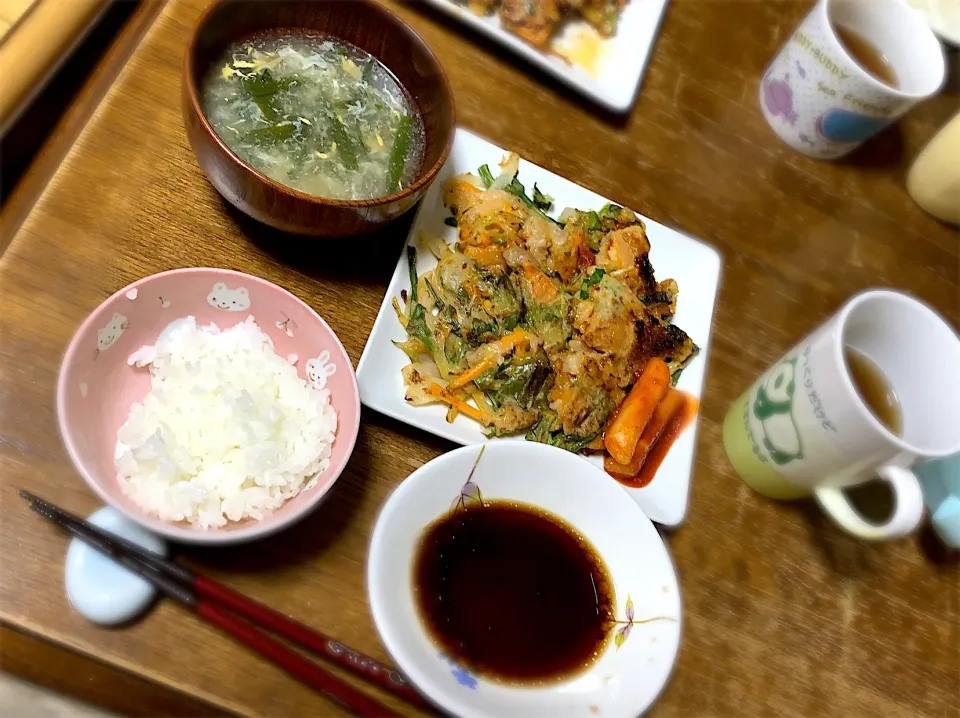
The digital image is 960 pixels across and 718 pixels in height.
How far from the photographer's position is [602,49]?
1.74 metres

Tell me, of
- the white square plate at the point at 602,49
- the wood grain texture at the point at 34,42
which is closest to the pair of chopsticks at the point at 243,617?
the wood grain texture at the point at 34,42

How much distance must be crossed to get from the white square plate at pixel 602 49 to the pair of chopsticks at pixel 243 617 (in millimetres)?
1231

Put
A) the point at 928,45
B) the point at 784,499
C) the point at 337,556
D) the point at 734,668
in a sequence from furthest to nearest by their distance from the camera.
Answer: the point at 928,45
the point at 784,499
the point at 734,668
the point at 337,556

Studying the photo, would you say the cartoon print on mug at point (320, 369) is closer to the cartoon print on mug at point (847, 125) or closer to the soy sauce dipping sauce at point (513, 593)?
the soy sauce dipping sauce at point (513, 593)

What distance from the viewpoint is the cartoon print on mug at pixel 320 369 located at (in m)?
1.14

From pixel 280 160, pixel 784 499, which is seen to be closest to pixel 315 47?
pixel 280 160

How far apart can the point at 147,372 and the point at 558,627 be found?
77cm

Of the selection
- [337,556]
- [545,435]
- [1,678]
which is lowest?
[1,678]

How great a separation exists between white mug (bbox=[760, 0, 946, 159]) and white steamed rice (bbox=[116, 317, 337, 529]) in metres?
1.31

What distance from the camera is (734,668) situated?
1.24 meters

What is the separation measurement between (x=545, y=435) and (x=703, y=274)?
0.54m

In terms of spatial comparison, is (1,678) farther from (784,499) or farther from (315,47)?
(784,499)

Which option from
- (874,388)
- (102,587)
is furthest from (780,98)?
(102,587)

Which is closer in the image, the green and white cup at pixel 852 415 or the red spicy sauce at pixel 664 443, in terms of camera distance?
the green and white cup at pixel 852 415
